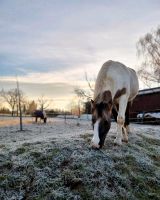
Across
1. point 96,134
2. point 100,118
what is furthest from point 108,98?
point 96,134

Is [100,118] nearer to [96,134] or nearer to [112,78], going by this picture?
[96,134]

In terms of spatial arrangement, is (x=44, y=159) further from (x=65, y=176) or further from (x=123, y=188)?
(x=123, y=188)

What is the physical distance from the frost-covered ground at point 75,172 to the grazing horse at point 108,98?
477 mm

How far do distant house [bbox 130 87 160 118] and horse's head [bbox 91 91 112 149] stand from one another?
2386 centimetres

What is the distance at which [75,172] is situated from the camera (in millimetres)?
6488

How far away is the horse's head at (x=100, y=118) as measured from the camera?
7.36m

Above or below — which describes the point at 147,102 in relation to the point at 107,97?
above

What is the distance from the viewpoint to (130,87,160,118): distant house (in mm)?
31719

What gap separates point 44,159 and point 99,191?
1609 mm

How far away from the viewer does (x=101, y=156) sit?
23.7ft

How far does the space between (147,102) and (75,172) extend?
27.1 metres

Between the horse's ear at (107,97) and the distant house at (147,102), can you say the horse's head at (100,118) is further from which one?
the distant house at (147,102)

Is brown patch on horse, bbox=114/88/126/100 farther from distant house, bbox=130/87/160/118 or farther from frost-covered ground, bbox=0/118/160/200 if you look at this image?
distant house, bbox=130/87/160/118

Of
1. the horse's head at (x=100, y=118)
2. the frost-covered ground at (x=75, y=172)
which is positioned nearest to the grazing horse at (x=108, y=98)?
the horse's head at (x=100, y=118)
